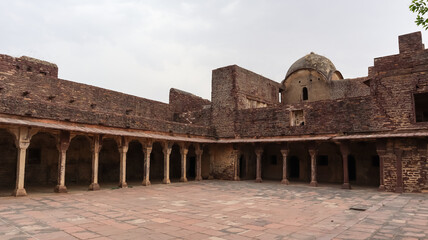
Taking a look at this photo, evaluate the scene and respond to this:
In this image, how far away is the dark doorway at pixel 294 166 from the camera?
65.1 feet

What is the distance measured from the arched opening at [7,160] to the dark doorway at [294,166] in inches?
603

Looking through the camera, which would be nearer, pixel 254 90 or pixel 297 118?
pixel 297 118

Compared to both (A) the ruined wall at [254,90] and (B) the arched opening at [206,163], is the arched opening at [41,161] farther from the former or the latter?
(A) the ruined wall at [254,90]

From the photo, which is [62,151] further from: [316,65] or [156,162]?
[316,65]

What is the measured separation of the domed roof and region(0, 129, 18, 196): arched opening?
19.2m

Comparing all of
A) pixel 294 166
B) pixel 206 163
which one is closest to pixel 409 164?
pixel 294 166

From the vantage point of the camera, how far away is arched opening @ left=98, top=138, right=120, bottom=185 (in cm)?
1705

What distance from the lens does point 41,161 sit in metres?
14.4

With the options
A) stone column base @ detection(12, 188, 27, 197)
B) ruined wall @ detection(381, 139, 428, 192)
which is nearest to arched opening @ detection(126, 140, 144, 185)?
stone column base @ detection(12, 188, 27, 197)

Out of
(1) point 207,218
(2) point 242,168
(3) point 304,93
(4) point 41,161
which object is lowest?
(1) point 207,218

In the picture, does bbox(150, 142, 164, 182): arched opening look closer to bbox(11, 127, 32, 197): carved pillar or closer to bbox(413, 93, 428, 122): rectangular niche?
bbox(11, 127, 32, 197): carved pillar

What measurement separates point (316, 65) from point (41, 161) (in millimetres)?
19102

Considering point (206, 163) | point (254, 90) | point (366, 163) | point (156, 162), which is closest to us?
point (366, 163)

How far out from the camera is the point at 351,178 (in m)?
17.6
